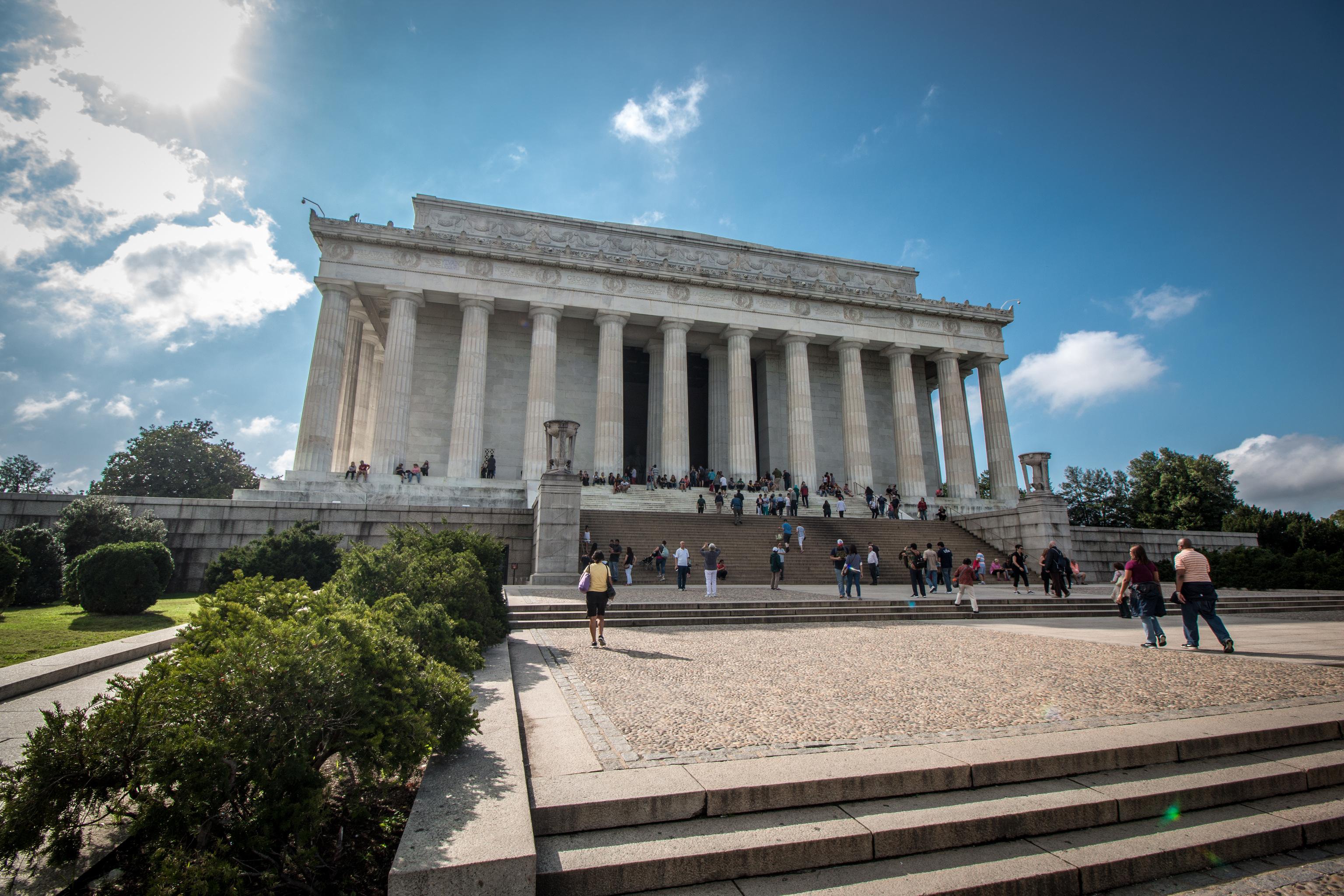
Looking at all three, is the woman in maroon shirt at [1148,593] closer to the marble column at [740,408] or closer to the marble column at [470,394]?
the marble column at [740,408]

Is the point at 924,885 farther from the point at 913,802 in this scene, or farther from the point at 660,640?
the point at 660,640

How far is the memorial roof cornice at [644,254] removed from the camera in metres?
33.0

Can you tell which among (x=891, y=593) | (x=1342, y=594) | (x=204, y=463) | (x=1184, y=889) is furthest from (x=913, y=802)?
(x=204, y=463)

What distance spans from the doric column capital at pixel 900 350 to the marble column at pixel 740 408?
9294mm

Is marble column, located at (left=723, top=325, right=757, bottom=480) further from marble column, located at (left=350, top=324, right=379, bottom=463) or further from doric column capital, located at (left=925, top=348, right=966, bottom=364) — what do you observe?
marble column, located at (left=350, top=324, right=379, bottom=463)

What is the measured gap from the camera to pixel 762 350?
41.0m

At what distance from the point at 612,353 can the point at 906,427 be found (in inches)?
732

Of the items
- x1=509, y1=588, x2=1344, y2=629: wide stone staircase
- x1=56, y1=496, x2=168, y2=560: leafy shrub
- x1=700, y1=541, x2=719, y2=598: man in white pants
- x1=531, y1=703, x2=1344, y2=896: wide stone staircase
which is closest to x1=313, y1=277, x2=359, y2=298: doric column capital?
x1=56, y1=496, x2=168, y2=560: leafy shrub

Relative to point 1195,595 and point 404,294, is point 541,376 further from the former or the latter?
point 1195,595

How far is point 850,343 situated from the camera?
3838cm

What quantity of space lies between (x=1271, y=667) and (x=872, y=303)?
1287 inches

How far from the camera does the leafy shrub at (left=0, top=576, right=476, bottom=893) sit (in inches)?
114

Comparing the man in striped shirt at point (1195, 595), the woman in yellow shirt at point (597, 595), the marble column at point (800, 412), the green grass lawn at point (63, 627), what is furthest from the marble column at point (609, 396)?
the man in striped shirt at point (1195, 595)

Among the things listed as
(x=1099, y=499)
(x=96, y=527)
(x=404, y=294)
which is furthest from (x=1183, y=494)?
(x=96, y=527)
